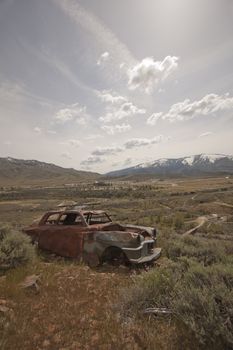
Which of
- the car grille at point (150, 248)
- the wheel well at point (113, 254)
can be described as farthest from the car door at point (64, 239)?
the car grille at point (150, 248)

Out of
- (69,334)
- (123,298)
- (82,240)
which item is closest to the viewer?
(69,334)

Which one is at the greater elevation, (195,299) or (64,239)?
(64,239)

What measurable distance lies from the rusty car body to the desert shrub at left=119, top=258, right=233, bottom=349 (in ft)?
6.01

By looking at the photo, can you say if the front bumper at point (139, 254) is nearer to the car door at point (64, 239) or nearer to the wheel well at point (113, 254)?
the wheel well at point (113, 254)

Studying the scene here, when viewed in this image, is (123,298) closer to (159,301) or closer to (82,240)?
(159,301)

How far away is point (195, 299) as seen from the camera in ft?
13.0

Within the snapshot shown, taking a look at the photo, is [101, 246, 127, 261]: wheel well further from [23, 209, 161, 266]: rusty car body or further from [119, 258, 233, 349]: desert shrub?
[119, 258, 233, 349]: desert shrub

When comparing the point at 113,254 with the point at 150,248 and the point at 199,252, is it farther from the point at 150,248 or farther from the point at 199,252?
the point at 199,252

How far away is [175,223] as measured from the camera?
19109 mm

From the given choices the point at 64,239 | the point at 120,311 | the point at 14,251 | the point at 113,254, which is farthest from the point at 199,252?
the point at 14,251

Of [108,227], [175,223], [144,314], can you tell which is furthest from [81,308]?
[175,223]

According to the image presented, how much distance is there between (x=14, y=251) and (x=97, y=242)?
6.40ft

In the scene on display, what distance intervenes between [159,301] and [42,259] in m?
4.22

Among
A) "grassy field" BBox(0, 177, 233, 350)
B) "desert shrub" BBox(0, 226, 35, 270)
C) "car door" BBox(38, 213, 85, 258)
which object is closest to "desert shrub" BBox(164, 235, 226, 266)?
"grassy field" BBox(0, 177, 233, 350)
